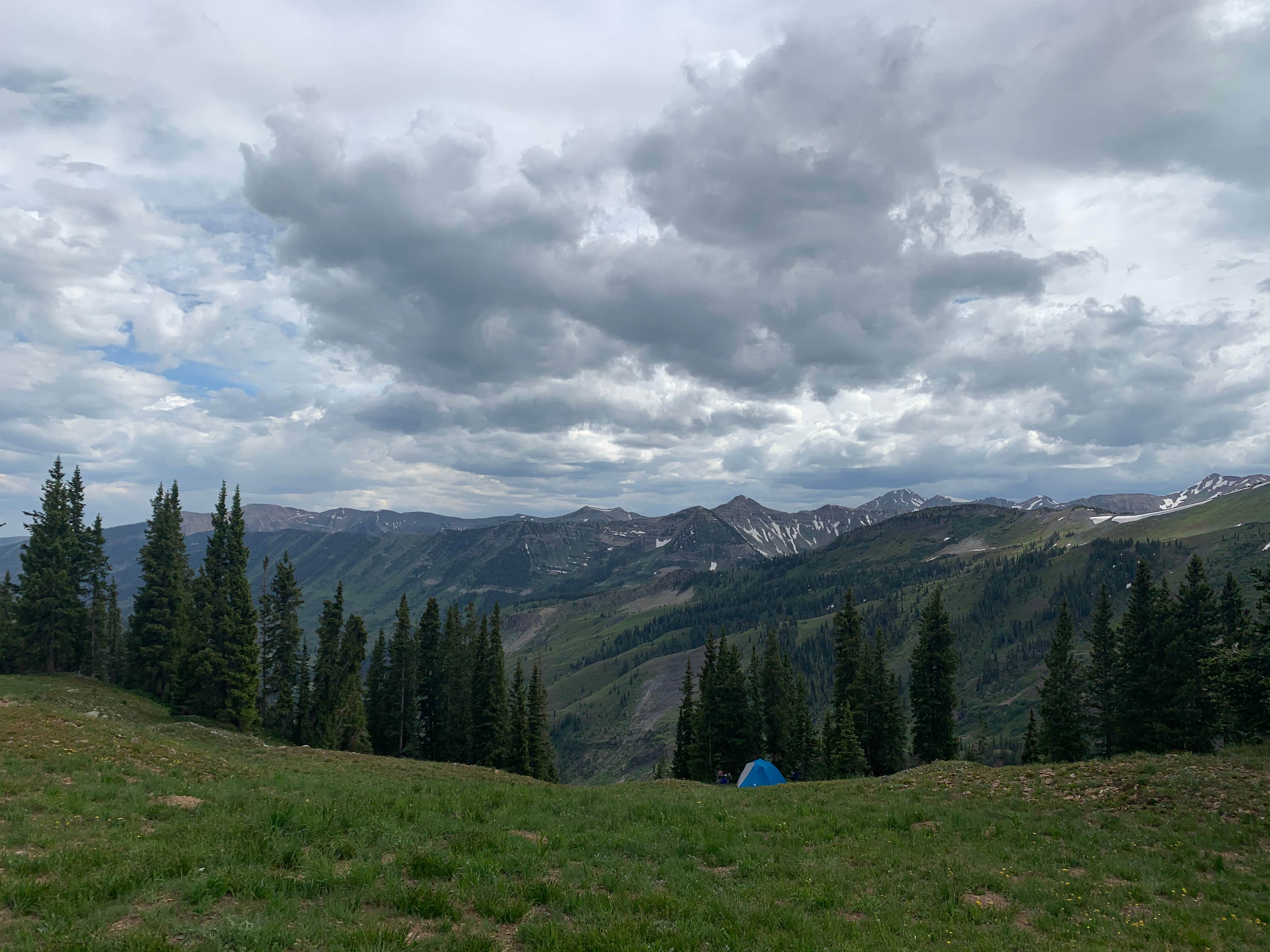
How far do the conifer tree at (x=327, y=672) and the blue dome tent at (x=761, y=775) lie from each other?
39902mm

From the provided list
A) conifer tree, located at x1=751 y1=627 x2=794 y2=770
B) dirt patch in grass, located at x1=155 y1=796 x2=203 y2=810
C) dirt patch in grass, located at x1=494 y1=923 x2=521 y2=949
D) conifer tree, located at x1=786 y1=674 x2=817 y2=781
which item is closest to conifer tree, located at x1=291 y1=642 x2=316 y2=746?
conifer tree, located at x1=751 y1=627 x2=794 y2=770

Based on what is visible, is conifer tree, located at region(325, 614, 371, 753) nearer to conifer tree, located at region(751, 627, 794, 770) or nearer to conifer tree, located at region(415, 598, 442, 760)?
conifer tree, located at region(415, 598, 442, 760)

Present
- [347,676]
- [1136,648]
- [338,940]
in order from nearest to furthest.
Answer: [338,940] < [1136,648] < [347,676]

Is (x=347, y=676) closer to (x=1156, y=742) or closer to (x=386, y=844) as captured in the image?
(x=386, y=844)

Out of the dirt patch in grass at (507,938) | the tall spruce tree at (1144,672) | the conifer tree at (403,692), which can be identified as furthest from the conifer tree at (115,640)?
the tall spruce tree at (1144,672)

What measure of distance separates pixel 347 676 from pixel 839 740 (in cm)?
4854

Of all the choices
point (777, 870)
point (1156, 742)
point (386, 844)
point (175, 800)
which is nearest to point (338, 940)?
point (386, 844)

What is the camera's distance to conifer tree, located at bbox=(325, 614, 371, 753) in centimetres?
5884

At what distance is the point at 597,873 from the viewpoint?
12445 mm

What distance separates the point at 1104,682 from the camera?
205ft

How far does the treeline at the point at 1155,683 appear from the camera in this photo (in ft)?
159

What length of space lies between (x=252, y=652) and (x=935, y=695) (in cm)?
6455

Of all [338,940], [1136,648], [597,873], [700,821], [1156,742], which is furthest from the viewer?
[1136,648]

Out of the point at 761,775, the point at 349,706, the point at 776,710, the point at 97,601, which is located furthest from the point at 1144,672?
the point at 97,601
